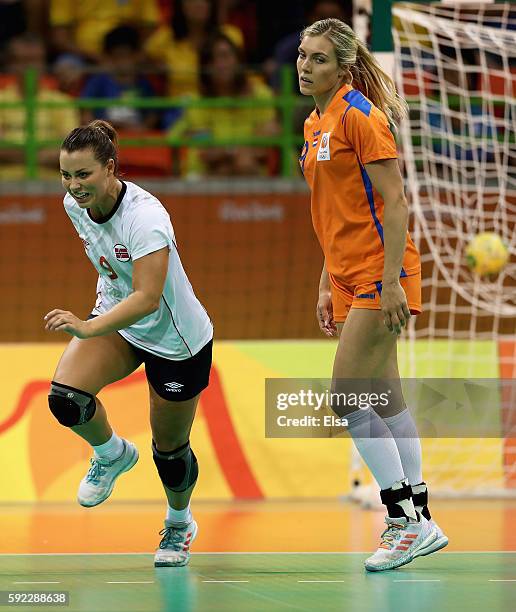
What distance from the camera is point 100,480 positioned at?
5.72 m

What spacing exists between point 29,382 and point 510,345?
3.37 meters

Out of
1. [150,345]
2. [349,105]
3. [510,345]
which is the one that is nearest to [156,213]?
[150,345]

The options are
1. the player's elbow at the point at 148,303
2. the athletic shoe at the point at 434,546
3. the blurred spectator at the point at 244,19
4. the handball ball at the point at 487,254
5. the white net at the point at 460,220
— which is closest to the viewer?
the player's elbow at the point at 148,303

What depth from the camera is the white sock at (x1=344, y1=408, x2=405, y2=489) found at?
216 inches

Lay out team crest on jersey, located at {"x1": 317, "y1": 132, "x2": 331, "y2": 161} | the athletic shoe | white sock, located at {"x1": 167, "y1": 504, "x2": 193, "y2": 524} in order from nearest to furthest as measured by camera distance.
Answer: team crest on jersey, located at {"x1": 317, "y1": 132, "x2": 331, "y2": 161} < the athletic shoe < white sock, located at {"x1": 167, "y1": 504, "x2": 193, "y2": 524}

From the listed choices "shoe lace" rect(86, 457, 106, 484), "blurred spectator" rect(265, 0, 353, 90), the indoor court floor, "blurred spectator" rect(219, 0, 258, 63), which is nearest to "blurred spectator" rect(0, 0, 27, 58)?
"blurred spectator" rect(219, 0, 258, 63)

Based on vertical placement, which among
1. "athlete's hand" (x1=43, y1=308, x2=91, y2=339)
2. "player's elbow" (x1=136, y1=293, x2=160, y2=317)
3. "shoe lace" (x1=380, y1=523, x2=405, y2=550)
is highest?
"player's elbow" (x1=136, y1=293, x2=160, y2=317)

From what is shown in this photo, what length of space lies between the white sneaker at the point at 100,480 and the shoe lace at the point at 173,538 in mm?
339

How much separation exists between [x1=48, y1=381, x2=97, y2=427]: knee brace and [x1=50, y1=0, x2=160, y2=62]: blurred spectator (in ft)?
32.6

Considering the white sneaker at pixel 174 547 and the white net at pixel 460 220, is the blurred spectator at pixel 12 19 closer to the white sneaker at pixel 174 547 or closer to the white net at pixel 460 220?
the white net at pixel 460 220

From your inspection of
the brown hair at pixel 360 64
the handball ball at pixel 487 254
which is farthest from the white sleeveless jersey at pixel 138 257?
the handball ball at pixel 487 254

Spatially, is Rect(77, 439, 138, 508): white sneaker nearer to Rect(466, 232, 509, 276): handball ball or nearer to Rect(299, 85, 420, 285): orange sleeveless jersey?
Rect(299, 85, 420, 285): orange sleeveless jersey

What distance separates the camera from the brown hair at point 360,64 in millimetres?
5410

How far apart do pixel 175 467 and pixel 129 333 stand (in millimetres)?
662
